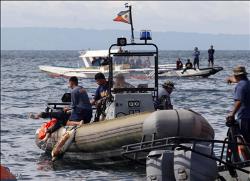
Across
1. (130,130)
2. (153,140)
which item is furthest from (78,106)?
(153,140)

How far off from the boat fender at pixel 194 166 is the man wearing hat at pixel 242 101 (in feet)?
2.42

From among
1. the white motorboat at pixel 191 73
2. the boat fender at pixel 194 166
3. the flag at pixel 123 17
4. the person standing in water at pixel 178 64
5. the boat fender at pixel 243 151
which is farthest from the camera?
the white motorboat at pixel 191 73

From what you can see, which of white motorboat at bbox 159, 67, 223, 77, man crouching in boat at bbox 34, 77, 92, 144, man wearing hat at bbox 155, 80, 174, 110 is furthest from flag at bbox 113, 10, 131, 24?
white motorboat at bbox 159, 67, 223, 77

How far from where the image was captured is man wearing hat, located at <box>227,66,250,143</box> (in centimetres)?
1004

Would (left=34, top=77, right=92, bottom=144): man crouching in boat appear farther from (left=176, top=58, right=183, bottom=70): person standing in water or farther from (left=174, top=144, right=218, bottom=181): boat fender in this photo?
(left=176, top=58, right=183, bottom=70): person standing in water

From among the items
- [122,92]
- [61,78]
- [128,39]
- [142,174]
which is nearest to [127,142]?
[142,174]

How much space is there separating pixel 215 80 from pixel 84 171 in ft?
106

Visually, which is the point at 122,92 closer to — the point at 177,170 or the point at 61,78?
the point at 177,170

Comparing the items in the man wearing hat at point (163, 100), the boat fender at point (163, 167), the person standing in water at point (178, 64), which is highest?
the man wearing hat at point (163, 100)

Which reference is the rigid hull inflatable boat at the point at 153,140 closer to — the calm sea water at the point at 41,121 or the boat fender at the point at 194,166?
the boat fender at the point at 194,166

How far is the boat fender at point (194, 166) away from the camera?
31.2 ft

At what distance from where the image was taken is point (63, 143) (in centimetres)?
1391

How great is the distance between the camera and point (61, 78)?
2063 inches

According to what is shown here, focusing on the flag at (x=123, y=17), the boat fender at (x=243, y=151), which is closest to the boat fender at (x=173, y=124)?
the boat fender at (x=243, y=151)
